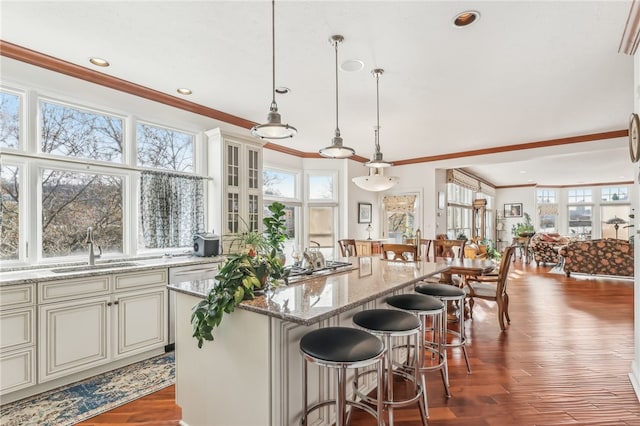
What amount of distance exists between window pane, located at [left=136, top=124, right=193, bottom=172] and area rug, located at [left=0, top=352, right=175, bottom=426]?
2.22 metres

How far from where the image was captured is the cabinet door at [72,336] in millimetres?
2381

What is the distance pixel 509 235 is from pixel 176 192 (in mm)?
12385

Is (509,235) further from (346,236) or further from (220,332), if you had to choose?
(220,332)

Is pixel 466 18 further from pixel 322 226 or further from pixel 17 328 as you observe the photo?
pixel 322 226

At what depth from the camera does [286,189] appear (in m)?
6.00

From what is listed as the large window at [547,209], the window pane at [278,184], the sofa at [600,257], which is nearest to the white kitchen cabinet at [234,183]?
the window pane at [278,184]

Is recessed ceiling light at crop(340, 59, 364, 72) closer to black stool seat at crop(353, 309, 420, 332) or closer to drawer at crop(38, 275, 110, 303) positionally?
black stool seat at crop(353, 309, 420, 332)

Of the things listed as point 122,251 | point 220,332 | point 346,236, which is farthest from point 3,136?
point 346,236

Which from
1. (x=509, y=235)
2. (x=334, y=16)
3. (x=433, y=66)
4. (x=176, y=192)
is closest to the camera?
(x=334, y=16)

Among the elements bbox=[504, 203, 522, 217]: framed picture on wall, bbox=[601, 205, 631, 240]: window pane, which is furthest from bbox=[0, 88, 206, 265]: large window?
bbox=[601, 205, 631, 240]: window pane

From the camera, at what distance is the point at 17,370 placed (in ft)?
7.41

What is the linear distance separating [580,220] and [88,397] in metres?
15.5

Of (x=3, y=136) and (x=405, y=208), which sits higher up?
(x=3, y=136)

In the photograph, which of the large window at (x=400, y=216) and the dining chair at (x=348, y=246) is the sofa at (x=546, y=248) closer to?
the large window at (x=400, y=216)
